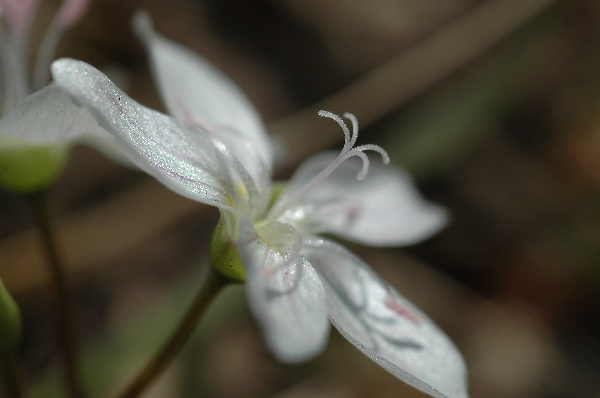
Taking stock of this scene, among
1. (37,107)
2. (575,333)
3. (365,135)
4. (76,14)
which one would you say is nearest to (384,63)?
(365,135)

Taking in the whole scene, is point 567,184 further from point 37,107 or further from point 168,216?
point 37,107

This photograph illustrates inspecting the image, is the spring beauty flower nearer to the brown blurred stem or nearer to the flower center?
the flower center

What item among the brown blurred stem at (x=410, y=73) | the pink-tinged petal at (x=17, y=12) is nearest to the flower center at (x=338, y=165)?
the pink-tinged petal at (x=17, y=12)

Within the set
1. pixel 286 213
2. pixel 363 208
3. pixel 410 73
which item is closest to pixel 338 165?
pixel 286 213

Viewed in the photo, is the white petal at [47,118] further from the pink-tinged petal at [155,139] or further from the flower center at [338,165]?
the flower center at [338,165]

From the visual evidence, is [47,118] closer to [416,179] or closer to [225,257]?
[225,257]

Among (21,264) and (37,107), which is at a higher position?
(37,107)
